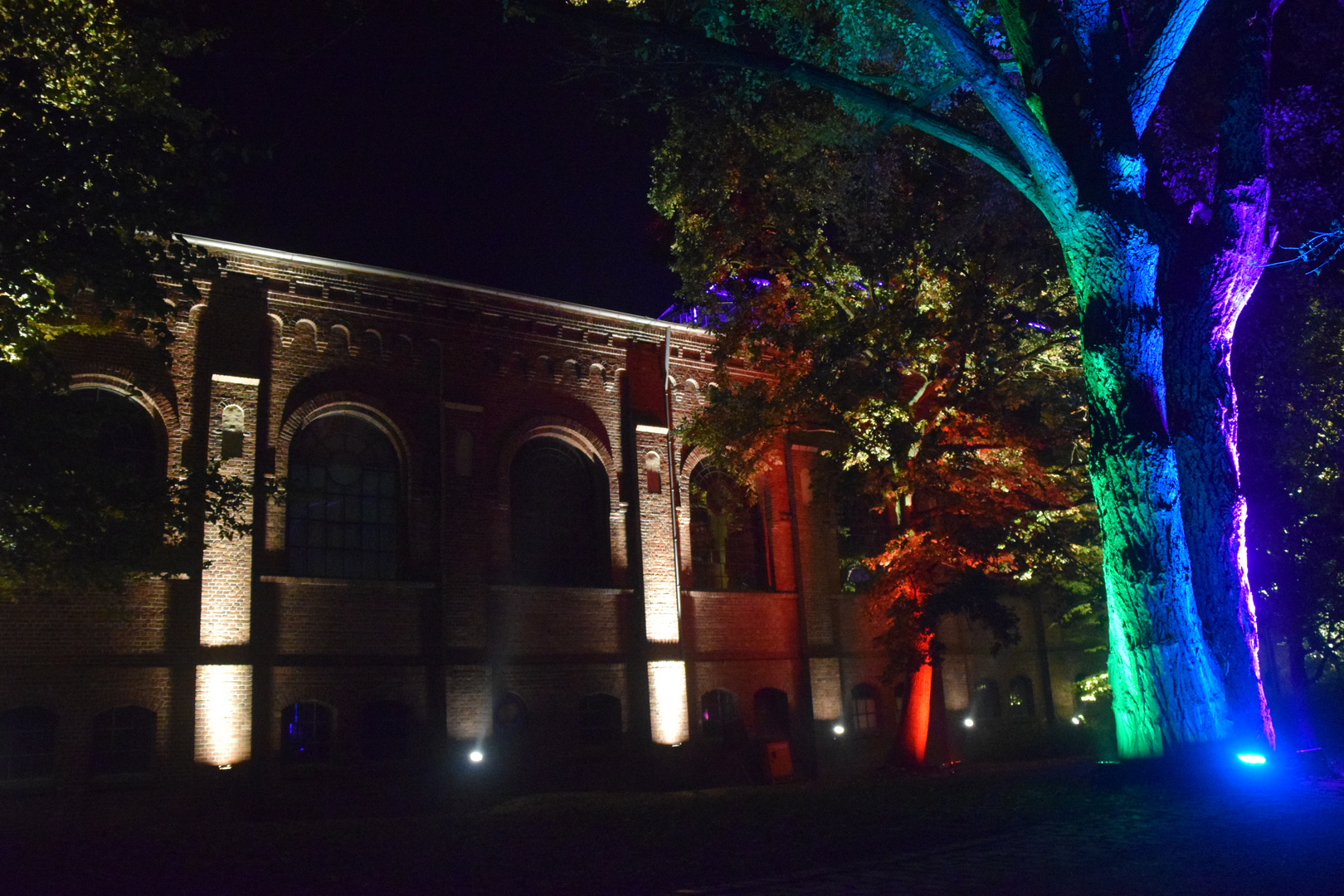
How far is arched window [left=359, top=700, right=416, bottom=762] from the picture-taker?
16469mm

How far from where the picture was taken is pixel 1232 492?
1001 cm

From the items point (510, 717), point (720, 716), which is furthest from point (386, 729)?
point (720, 716)

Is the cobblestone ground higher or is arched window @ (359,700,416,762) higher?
arched window @ (359,700,416,762)

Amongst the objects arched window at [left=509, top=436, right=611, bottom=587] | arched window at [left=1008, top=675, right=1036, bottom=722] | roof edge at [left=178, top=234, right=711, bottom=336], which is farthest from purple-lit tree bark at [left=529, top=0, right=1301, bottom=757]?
arched window at [left=1008, top=675, right=1036, bottom=722]

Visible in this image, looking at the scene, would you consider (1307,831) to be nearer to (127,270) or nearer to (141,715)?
(127,270)

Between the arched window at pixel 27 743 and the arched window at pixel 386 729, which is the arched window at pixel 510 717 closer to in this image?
the arched window at pixel 386 729

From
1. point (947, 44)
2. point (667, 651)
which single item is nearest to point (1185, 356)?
point (947, 44)

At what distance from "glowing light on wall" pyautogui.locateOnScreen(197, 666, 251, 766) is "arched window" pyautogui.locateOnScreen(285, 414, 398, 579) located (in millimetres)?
1972

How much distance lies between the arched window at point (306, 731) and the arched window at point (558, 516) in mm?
3942

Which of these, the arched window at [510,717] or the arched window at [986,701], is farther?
the arched window at [986,701]

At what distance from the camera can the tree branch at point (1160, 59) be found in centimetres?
991

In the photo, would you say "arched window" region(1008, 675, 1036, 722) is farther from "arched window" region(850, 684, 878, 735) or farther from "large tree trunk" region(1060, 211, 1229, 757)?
"large tree trunk" region(1060, 211, 1229, 757)

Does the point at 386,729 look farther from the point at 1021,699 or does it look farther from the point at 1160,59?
the point at 1021,699

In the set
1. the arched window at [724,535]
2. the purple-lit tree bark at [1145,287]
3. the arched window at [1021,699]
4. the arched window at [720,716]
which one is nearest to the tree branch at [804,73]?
the purple-lit tree bark at [1145,287]
